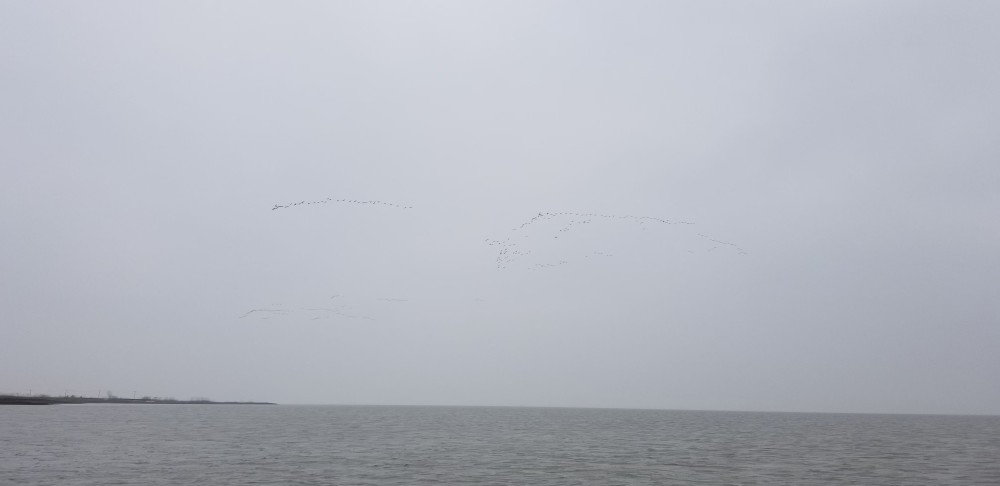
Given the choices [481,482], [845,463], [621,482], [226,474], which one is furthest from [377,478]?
[845,463]

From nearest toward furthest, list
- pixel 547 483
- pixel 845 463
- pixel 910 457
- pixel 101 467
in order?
1. pixel 547 483
2. pixel 101 467
3. pixel 845 463
4. pixel 910 457

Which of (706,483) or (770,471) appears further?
(770,471)

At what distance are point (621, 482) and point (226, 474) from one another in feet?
78.2

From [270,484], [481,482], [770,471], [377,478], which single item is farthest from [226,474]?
[770,471]

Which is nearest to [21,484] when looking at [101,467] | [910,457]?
[101,467]

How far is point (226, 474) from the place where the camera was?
155 ft

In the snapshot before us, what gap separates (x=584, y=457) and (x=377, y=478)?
22043 millimetres

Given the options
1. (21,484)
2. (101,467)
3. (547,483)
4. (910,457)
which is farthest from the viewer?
(910,457)

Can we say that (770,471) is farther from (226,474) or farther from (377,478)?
(226,474)

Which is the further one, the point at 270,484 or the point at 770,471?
the point at 770,471

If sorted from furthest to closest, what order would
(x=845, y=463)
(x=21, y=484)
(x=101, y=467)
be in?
(x=845, y=463), (x=101, y=467), (x=21, y=484)

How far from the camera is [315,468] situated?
51406 millimetres

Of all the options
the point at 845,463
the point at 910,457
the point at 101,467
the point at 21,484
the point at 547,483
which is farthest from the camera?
the point at 910,457

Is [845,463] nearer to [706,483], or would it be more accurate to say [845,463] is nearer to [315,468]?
[706,483]
